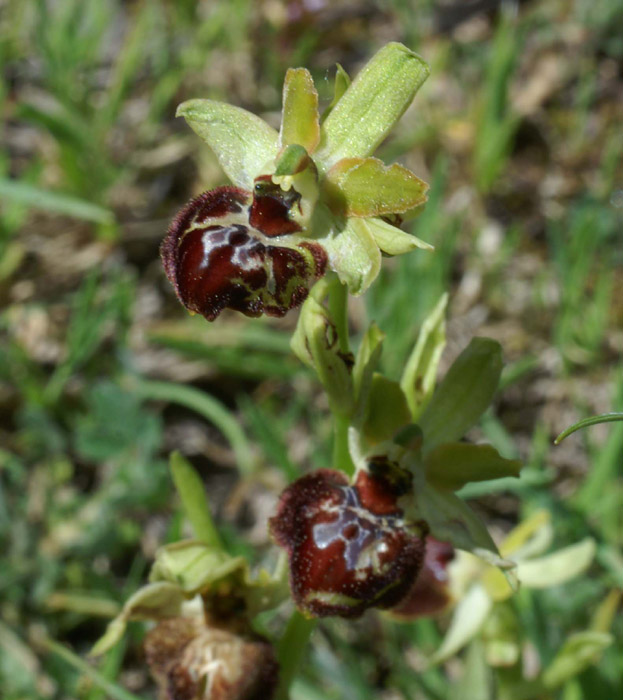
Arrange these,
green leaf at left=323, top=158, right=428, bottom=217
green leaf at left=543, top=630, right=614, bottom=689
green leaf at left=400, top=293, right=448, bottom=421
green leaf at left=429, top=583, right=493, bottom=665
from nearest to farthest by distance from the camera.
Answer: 1. green leaf at left=323, top=158, right=428, bottom=217
2. green leaf at left=400, top=293, right=448, bottom=421
3. green leaf at left=543, top=630, right=614, bottom=689
4. green leaf at left=429, top=583, right=493, bottom=665

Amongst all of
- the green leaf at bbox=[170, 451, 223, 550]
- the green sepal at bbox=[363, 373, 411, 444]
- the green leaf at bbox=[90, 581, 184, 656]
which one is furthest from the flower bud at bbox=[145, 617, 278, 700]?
the green sepal at bbox=[363, 373, 411, 444]

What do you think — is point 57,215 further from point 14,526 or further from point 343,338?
point 343,338

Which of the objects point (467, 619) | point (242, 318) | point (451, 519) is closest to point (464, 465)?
point (451, 519)

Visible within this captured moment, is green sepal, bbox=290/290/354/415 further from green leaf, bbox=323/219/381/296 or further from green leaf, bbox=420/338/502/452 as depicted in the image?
green leaf, bbox=420/338/502/452

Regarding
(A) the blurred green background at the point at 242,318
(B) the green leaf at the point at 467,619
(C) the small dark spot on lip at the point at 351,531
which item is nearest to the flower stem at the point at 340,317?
(C) the small dark spot on lip at the point at 351,531

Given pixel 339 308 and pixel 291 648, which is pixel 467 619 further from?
pixel 339 308

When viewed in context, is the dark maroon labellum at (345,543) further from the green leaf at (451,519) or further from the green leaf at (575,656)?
the green leaf at (575,656)

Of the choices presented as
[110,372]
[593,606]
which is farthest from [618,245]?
[110,372]
